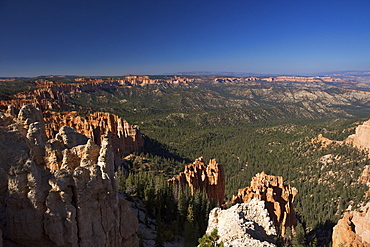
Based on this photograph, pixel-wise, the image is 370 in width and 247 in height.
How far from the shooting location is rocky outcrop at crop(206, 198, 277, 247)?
14.8 m

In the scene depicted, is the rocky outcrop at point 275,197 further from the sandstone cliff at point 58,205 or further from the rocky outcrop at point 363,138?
the rocky outcrop at point 363,138

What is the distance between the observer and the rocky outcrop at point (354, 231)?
85.1ft

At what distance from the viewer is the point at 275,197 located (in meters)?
35.0

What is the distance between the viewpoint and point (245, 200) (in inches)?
1351

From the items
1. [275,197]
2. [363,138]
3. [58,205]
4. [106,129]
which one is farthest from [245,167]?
[58,205]

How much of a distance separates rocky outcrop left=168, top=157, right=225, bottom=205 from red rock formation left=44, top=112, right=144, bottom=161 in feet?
75.3

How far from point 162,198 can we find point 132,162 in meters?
29.3

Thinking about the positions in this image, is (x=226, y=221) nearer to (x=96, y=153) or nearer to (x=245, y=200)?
(x=96, y=153)

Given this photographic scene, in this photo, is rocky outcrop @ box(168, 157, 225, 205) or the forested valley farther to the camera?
rocky outcrop @ box(168, 157, 225, 205)

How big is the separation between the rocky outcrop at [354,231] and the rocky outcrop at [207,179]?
18384 millimetres

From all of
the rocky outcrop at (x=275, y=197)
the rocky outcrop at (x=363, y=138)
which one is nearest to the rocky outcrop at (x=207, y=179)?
the rocky outcrop at (x=275, y=197)

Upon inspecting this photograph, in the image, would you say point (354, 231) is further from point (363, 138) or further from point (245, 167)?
point (245, 167)

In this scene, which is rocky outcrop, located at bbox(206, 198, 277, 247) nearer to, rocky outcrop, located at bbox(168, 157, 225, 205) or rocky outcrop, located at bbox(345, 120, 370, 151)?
rocky outcrop, located at bbox(168, 157, 225, 205)

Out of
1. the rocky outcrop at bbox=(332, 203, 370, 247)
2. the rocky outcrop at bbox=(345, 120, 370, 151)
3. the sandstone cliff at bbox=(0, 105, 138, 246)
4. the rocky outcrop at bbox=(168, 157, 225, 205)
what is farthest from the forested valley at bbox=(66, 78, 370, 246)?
the sandstone cliff at bbox=(0, 105, 138, 246)
